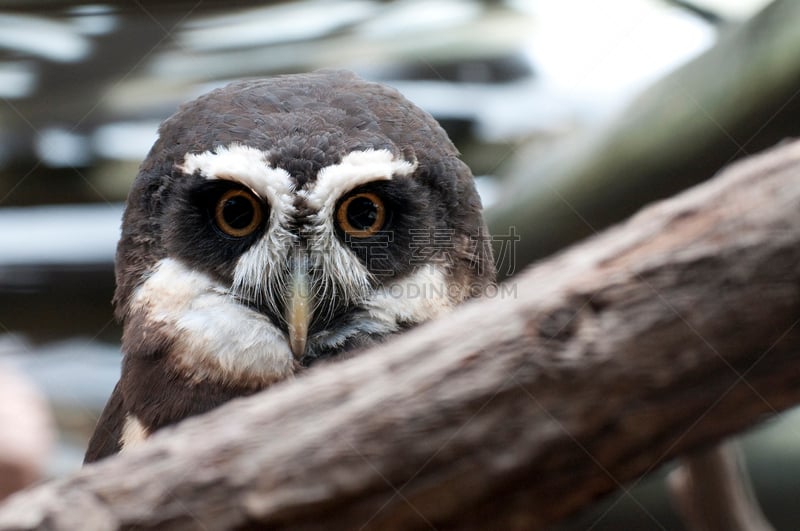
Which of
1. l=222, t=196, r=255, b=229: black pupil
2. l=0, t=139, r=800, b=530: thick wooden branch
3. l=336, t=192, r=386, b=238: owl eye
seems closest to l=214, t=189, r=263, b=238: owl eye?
l=222, t=196, r=255, b=229: black pupil

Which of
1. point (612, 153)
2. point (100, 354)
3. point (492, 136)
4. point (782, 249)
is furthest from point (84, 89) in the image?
point (782, 249)

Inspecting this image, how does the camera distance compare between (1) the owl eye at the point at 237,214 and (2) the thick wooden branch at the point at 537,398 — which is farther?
(1) the owl eye at the point at 237,214

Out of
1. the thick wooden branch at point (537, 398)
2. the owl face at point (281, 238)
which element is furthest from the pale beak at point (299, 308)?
the thick wooden branch at point (537, 398)

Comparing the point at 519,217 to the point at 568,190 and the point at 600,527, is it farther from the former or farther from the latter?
the point at 600,527

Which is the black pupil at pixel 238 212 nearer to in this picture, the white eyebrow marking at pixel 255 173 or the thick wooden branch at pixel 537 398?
the white eyebrow marking at pixel 255 173

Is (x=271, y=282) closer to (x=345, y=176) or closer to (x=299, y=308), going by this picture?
(x=299, y=308)

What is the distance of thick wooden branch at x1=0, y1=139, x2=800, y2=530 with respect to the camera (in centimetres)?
66

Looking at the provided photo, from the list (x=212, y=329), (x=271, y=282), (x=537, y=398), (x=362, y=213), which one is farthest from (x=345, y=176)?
(x=537, y=398)

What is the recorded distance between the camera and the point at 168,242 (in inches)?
51.3

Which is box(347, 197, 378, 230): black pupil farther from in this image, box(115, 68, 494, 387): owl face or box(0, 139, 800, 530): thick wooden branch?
box(0, 139, 800, 530): thick wooden branch

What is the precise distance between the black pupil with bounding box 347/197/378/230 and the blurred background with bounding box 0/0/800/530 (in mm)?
446

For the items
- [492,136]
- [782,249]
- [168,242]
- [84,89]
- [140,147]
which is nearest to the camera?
[782,249]

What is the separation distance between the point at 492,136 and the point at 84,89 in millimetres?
1122

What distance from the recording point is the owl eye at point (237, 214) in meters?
1.27
